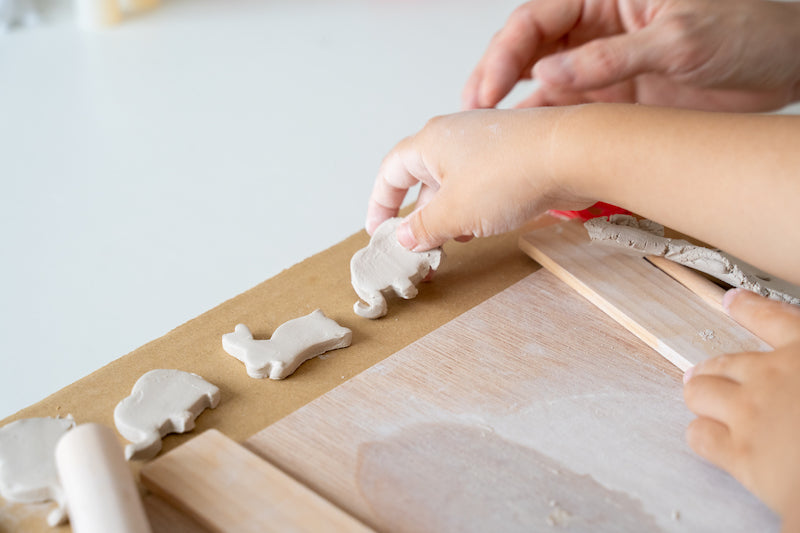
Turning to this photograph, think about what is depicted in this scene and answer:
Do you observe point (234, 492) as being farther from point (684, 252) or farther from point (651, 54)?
point (651, 54)

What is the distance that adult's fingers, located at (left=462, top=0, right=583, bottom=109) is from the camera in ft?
3.69

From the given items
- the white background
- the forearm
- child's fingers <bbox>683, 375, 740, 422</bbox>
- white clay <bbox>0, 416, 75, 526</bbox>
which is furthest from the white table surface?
child's fingers <bbox>683, 375, 740, 422</bbox>

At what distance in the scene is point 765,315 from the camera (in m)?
0.82

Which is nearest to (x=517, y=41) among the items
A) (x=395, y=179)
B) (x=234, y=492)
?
(x=395, y=179)

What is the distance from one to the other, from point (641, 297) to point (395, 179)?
1.11 feet

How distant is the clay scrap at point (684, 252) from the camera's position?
893 millimetres

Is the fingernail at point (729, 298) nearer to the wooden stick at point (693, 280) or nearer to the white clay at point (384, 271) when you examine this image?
the wooden stick at point (693, 280)

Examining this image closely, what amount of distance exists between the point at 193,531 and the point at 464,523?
24cm

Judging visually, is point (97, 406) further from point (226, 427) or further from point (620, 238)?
point (620, 238)

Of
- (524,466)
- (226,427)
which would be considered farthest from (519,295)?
(226,427)

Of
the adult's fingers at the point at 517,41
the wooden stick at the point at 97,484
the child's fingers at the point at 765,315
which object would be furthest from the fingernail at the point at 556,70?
the wooden stick at the point at 97,484

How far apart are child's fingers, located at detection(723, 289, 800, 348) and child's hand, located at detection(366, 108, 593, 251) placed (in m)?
0.20

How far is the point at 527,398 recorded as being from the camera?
30.5 inches

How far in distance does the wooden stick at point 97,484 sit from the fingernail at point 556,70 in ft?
2.29
